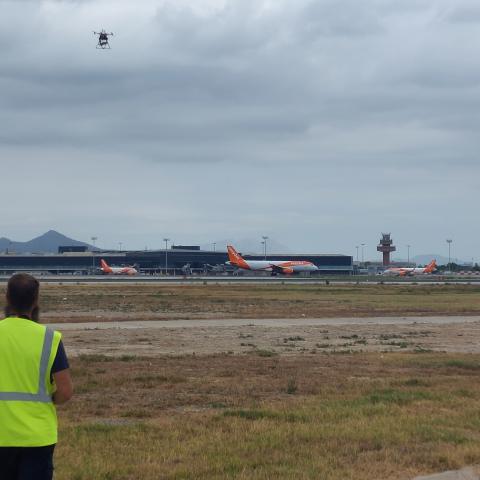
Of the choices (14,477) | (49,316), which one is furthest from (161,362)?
(49,316)

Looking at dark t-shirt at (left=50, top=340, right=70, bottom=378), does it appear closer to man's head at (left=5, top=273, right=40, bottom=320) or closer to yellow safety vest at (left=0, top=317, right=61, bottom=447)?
yellow safety vest at (left=0, top=317, right=61, bottom=447)

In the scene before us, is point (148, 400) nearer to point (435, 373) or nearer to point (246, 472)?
point (246, 472)

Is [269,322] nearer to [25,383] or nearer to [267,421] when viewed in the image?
[267,421]

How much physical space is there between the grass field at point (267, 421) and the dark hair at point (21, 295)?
158 inches

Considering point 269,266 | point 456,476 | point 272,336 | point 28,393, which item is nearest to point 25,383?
point 28,393

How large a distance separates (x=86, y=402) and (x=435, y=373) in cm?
854

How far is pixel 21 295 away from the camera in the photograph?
6.38 meters

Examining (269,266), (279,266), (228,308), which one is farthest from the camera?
(269,266)

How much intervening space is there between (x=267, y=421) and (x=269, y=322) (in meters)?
26.9

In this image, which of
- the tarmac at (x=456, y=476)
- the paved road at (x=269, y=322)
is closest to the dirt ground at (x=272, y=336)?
the paved road at (x=269, y=322)

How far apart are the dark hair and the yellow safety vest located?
10 centimetres

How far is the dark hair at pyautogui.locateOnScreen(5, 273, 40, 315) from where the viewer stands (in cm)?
638

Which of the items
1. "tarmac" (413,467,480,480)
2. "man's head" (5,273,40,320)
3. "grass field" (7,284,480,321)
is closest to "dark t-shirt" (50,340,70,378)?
"man's head" (5,273,40,320)

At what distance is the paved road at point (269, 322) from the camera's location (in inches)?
1452
